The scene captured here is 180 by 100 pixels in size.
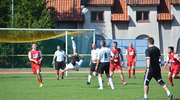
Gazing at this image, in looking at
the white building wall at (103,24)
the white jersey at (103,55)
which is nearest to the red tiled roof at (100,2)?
the white building wall at (103,24)

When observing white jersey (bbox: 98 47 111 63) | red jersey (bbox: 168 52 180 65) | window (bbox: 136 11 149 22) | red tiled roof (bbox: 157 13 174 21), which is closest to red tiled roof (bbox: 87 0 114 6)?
window (bbox: 136 11 149 22)

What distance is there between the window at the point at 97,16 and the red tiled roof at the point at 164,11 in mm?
6394

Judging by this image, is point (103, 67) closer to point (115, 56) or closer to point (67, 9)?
point (115, 56)

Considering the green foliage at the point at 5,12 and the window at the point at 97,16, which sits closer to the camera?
the green foliage at the point at 5,12

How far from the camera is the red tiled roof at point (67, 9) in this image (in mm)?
62125

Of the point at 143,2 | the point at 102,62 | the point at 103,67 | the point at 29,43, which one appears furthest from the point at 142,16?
the point at 103,67

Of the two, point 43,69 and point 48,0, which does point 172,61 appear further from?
point 48,0

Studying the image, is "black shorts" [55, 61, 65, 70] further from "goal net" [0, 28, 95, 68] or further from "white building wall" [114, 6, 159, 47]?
"white building wall" [114, 6, 159, 47]

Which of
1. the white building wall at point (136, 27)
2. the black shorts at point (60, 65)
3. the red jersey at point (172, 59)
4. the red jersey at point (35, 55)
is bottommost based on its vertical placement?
the black shorts at point (60, 65)

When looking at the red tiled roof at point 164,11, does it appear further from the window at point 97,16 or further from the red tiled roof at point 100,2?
the window at point 97,16

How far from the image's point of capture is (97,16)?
63.3 meters

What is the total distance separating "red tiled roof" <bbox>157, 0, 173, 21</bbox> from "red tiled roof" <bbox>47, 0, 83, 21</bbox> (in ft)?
29.2

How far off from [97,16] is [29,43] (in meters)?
19.6

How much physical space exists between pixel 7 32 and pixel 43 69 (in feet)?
23.2
